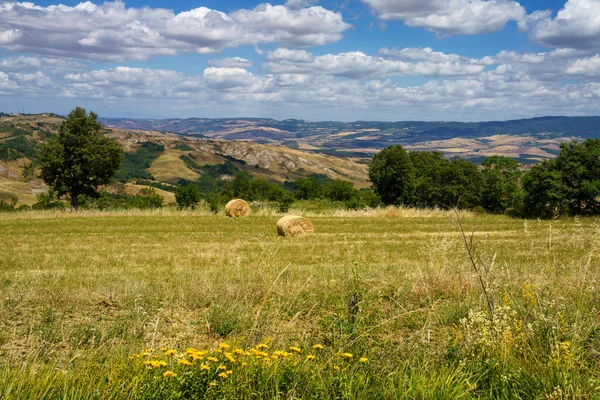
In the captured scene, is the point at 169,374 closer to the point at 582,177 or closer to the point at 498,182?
the point at 582,177

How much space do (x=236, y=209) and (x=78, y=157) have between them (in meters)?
15.3

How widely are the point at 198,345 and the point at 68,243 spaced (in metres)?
13.7

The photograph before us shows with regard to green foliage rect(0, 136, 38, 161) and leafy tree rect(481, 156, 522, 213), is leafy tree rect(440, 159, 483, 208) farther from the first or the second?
green foliage rect(0, 136, 38, 161)

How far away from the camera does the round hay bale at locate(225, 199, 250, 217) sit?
27688 mm

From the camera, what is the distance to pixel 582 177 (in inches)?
1073

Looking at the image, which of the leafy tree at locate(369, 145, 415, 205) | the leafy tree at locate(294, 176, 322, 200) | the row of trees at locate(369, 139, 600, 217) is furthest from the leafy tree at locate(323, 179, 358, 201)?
the leafy tree at locate(369, 145, 415, 205)

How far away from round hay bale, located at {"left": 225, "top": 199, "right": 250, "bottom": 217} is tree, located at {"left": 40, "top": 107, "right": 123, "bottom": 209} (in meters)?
13.8

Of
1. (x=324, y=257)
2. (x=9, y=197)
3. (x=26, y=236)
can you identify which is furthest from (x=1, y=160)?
(x=324, y=257)

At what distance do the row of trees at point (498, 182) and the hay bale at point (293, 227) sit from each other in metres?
6.25

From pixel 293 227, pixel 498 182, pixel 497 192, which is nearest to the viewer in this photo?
pixel 293 227

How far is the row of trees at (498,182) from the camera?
27141 mm

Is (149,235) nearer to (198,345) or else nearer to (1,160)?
(198,345)

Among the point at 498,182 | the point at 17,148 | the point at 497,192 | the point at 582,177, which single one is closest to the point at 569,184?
the point at 582,177

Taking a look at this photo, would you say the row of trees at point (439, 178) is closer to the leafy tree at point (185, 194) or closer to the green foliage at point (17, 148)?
the leafy tree at point (185, 194)
